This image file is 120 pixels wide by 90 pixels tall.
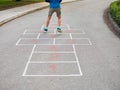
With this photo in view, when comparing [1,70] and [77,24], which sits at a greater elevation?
[1,70]

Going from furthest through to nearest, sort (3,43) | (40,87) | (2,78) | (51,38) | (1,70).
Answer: (51,38)
(3,43)
(1,70)
(2,78)
(40,87)

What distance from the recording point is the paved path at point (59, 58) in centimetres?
684

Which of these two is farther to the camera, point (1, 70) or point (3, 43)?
point (3, 43)

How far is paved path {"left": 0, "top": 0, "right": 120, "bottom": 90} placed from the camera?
684 cm

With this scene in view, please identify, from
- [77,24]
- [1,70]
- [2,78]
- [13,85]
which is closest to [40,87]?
[13,85]

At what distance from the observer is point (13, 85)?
6652 mm

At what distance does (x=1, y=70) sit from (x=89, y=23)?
816 centimetres

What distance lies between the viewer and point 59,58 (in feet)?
29.2

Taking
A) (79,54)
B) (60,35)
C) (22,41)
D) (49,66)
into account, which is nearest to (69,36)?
(60,35)

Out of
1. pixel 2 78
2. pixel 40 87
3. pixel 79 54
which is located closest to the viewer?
pixel 40 87

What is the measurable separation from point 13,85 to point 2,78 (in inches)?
22.0

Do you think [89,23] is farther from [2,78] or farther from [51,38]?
[2,78]

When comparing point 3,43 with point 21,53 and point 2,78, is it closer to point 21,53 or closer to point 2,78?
point 21,53

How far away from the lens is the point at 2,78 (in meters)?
7.11
